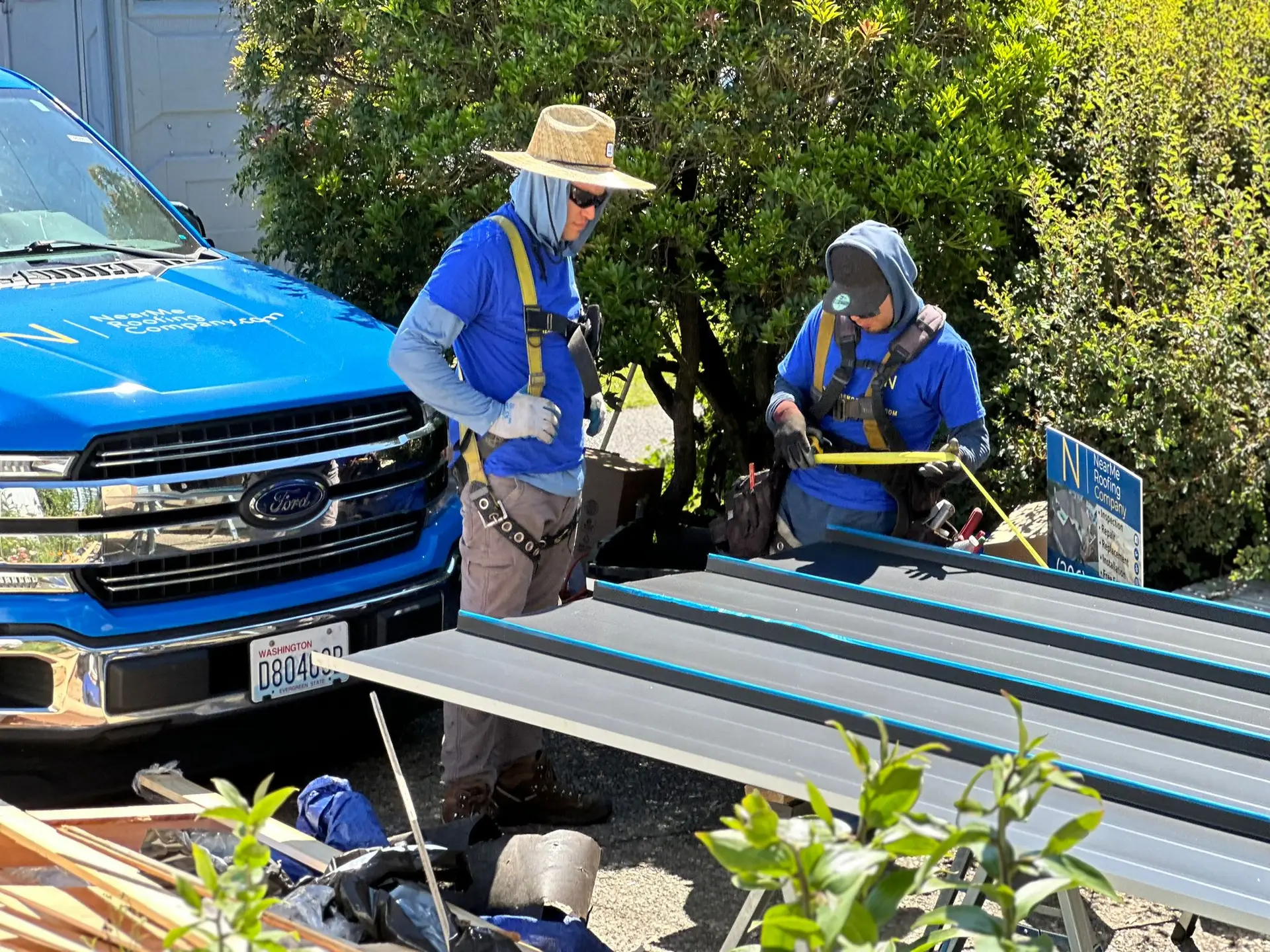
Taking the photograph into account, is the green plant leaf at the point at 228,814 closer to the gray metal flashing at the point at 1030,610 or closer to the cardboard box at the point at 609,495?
the gray metal flashing at the point at 1030,610

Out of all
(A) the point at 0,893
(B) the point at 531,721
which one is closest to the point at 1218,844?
(B) the point at 531,721

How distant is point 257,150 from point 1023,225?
3.53m

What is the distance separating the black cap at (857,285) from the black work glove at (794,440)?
341 mm

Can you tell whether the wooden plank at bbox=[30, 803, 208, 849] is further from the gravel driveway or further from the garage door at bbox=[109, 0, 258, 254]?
the garage door at bbox=[109, 0, 258, 254]

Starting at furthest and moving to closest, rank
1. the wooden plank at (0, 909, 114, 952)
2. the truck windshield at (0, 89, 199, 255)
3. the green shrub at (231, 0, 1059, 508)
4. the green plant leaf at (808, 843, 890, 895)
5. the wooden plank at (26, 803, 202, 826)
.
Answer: the green shrub at (231, 0, 1059, 508)
the truck windshield at (0, 89, 199, 255)
the wooden plank at (26, 803, 202, 826)
the wooden plank at (0, 909, 114, 952)
the green plant leaf at (808, 843, 890, 895)

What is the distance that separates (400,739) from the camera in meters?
5.45

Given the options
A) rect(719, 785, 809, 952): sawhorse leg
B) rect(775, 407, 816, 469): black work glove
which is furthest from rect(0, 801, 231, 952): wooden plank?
rect(775, 407, 816, 469): black work glove

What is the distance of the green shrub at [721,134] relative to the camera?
19.5ft

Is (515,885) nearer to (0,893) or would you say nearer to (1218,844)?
(0,893)

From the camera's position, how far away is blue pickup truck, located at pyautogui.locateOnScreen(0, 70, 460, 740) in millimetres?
4211

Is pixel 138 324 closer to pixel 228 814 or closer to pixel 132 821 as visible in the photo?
pixel 132 821

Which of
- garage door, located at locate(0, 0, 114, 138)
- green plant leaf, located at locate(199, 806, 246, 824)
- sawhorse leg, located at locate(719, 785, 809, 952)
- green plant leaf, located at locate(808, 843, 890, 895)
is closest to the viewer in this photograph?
green plant leaf, located at locate(808, 843, 890, 895)

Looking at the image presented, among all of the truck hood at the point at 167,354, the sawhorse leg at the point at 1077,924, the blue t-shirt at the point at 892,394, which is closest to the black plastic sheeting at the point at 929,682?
the sawhorse leg at the point at 1077,924

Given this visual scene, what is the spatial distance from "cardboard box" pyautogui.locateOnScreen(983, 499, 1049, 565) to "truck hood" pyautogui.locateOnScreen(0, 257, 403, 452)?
7.43ft
